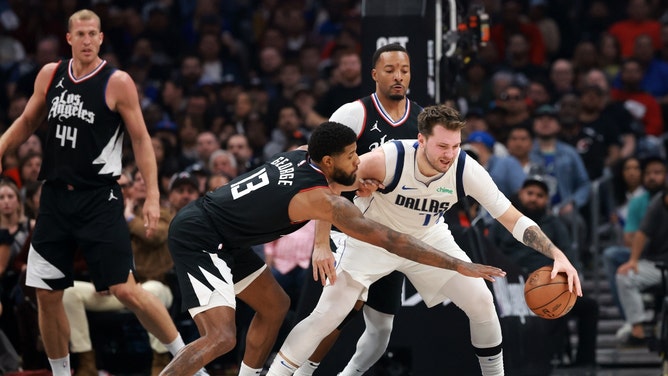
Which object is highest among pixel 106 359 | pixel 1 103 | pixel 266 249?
pixel 1 103

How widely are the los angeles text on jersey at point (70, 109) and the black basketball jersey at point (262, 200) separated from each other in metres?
1.24

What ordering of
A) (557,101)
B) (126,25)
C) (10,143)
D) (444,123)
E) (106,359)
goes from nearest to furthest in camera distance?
(444,123) < (10,143) < (106,359) < (557,101) < (126,25)

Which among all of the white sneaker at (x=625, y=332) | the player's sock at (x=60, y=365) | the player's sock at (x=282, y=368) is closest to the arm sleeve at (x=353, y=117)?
the player's sock at (x=282, y=368)

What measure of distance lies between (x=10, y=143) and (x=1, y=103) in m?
7.43

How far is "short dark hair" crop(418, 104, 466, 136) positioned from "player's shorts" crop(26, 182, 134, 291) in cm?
229

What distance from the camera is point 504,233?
37.3 ft

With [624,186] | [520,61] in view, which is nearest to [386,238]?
[624,186]

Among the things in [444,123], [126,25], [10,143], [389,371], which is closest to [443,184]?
[444,123]

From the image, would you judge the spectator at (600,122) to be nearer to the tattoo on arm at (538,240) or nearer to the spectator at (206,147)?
the spectator at (206,147)

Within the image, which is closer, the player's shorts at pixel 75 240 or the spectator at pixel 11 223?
the player's shorts at pixel 75 240

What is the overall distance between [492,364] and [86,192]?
2991mm

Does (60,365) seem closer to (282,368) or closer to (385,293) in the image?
(282,368)

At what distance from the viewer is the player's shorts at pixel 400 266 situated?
7.82 m

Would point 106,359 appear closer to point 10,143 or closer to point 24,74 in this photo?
point 10,143
